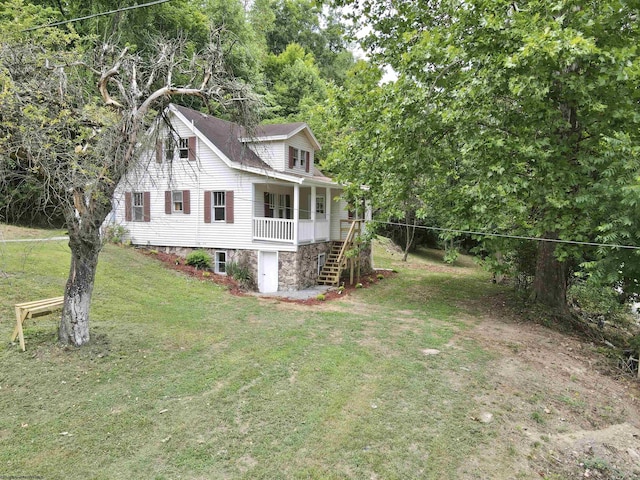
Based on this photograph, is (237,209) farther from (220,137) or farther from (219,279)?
(220,137)

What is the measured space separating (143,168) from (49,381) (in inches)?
139

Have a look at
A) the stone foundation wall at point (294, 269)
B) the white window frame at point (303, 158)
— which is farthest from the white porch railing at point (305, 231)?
the white window frame at point (303, 158)

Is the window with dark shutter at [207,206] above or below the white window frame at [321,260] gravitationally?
above

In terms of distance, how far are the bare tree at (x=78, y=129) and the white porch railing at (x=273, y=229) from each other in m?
6.92

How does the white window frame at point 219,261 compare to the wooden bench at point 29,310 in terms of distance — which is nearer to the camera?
the wooden bench at point 29,310

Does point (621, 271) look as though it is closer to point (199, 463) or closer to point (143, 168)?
point (199, 463)

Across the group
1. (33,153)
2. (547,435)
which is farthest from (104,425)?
(547,435)

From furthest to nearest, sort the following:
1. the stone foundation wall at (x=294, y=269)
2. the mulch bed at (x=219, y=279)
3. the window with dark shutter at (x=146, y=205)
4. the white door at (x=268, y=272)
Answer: the window with dark shutter at (x=146, y=205) → the white door at (x=268, y=272) → the stone foundation wall at (x=294, y=269) → the mulch bed at (x=219, y=279)

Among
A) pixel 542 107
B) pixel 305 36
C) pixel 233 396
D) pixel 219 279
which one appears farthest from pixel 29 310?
pixel 305 36

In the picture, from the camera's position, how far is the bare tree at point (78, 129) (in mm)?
4898

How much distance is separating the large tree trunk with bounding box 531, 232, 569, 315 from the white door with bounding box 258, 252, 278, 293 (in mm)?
8464

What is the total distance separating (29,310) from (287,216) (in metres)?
11.8

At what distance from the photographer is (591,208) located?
8086 mm

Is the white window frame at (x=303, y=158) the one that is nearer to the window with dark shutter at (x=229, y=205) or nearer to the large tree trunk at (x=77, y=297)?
the window with dark shutter at (x=229, y=205)
